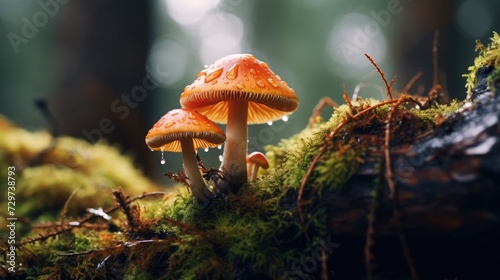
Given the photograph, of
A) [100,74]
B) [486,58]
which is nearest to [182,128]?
[486,58]

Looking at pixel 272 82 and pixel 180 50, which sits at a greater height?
pixel 180 50

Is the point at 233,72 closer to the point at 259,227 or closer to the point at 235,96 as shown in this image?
the point at 235,96

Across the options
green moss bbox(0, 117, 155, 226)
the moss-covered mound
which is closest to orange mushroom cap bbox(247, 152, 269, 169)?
the moss-covered mound

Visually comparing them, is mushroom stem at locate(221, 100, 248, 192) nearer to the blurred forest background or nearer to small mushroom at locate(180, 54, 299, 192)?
small mushroom at locate(180, 54, 299, 192)

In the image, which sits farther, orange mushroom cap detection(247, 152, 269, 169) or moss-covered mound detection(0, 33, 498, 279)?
orange mushroom cap detection(247, 152, 269, 169)

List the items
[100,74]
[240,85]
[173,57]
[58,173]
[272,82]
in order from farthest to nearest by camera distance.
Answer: [173,57], [100,74], [58,173], [272,82], [240,85]

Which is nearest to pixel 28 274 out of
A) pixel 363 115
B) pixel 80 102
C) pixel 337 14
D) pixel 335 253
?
pixel 335 253
